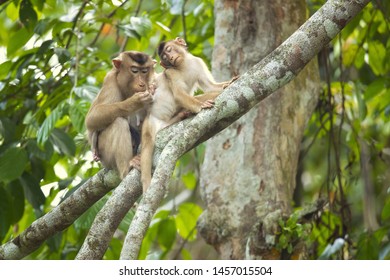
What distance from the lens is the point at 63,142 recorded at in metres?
6.41

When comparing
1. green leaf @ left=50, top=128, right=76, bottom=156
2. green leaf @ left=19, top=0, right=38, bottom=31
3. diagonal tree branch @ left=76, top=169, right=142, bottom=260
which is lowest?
green leaf @ left=50, top=128, right=76, bottom=156

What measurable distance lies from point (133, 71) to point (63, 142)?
3.13 ft

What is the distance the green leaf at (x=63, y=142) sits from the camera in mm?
6371

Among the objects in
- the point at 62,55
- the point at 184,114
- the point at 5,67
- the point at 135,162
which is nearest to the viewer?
the point at 135,162

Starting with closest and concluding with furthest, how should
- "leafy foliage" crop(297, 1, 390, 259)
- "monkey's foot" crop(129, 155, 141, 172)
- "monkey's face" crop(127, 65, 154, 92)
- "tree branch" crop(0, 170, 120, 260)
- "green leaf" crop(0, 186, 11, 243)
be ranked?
"monkey's foot" crop(129, 155, 141, 172) < "tree branch" crop(0, 170, 120, 260) < "monkey's face" crop(127, 65, 154, 92) < "green leaf" crop(0, 186, 11, 243) < "leafy foliage" crop(297, 1, 390, 259)

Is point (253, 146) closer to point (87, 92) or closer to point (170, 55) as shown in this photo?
point (170, 55)

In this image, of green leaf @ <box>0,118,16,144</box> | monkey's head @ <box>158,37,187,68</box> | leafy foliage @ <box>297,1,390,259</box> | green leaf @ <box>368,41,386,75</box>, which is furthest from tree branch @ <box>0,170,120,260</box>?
green leaf @ <box>368,41,386,75</box>

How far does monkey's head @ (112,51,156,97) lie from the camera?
19.5 ft

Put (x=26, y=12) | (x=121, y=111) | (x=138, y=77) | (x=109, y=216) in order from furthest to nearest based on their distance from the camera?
(x=26, y=12) < (x=138, y=77) < (x=121, y=111) < (x=109, y=216)

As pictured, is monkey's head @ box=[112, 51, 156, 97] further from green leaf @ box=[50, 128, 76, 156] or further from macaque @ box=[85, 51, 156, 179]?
green leaf @ box=[50, 128, 76, 156]

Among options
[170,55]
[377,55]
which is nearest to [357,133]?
[377,55]

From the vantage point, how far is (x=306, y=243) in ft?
21.5

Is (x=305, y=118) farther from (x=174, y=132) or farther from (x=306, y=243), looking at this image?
(x=174, y=132)

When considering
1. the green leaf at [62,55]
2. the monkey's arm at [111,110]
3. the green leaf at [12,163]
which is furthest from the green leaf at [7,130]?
the monkey's arm at [111,110]
